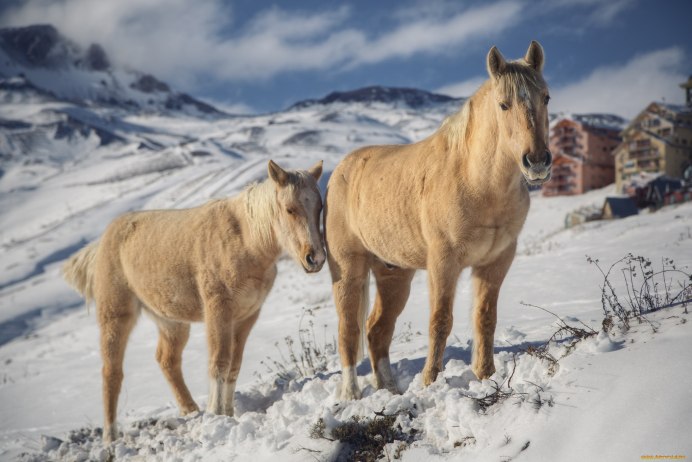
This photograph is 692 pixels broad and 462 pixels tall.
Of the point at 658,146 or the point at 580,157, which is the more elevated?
the point at 580,157

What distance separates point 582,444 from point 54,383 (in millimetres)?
11666

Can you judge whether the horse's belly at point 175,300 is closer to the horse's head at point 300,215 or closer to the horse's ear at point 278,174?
the horse's head at point 300,215

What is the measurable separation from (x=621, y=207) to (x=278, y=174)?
28350 millimetres

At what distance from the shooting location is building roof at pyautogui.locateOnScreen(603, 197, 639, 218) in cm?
2896

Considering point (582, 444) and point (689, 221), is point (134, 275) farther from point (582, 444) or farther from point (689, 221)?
point (689, 221)

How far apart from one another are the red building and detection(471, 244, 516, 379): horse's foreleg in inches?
1573

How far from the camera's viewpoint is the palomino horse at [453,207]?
3812 millimetres

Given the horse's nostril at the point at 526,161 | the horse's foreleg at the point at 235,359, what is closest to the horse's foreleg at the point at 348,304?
the horse's foreleg at the point at 235,359

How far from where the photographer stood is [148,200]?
5134 centimetres

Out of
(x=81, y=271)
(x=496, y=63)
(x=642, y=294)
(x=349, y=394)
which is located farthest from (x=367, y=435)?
(x=81, y=271)

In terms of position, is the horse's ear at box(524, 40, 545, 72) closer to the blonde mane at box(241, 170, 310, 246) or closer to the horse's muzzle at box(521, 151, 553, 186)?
the horse's muzzle at box(521, 151, 553, 186)

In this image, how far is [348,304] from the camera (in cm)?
526

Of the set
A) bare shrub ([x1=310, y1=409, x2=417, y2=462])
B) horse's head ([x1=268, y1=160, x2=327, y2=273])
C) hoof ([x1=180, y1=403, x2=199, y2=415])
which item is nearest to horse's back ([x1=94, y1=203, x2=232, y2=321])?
horse's head ([x1=268, y1=160, x2=327, y2=273])

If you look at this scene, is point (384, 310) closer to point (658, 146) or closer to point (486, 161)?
point (486, 161)
